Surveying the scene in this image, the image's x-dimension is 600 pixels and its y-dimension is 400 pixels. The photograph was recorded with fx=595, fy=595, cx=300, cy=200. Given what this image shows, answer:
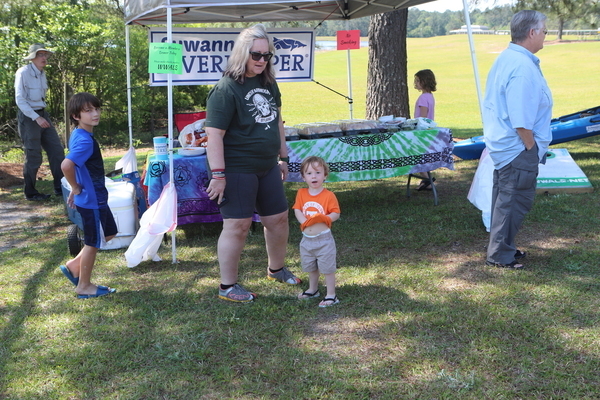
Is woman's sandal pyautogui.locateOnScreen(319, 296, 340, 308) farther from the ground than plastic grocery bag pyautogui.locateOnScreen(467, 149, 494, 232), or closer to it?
closer to it

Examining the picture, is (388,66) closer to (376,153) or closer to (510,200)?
(376,153)

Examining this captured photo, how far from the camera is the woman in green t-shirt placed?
3703 millimetres

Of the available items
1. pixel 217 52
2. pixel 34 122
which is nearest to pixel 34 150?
pixel 34 122

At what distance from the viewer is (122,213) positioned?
5.26 meters

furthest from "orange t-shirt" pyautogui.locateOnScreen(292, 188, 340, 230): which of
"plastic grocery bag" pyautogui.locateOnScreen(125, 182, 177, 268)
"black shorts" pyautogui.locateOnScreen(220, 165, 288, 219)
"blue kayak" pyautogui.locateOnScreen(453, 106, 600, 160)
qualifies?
"blue kayak" pyautogui.locateOnScreen(453, 106, 600, 160)

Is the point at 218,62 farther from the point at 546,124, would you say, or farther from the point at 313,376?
the point at 313,376

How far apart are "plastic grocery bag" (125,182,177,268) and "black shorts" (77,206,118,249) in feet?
1.53

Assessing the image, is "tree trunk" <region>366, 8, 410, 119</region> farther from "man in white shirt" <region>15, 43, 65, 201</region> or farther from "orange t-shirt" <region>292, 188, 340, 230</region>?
"orange t-shirt" <region>292, 188, 340, 230</region>

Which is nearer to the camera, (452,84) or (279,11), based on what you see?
(279,11)

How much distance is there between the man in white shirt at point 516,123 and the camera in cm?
409

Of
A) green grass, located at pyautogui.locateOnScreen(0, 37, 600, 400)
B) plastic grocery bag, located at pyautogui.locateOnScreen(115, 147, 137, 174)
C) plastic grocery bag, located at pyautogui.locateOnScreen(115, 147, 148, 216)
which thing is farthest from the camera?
plastic grocery bag, located at pyautogui.locateOnScreen(115, 147, 137, 174)

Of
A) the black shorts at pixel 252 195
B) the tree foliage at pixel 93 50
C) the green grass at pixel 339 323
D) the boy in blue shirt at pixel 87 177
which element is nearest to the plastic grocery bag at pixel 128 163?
the green grass at pixel 339 323

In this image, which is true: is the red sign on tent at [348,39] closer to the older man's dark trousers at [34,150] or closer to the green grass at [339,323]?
the green grass at [339,323]

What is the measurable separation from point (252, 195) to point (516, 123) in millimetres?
1879
